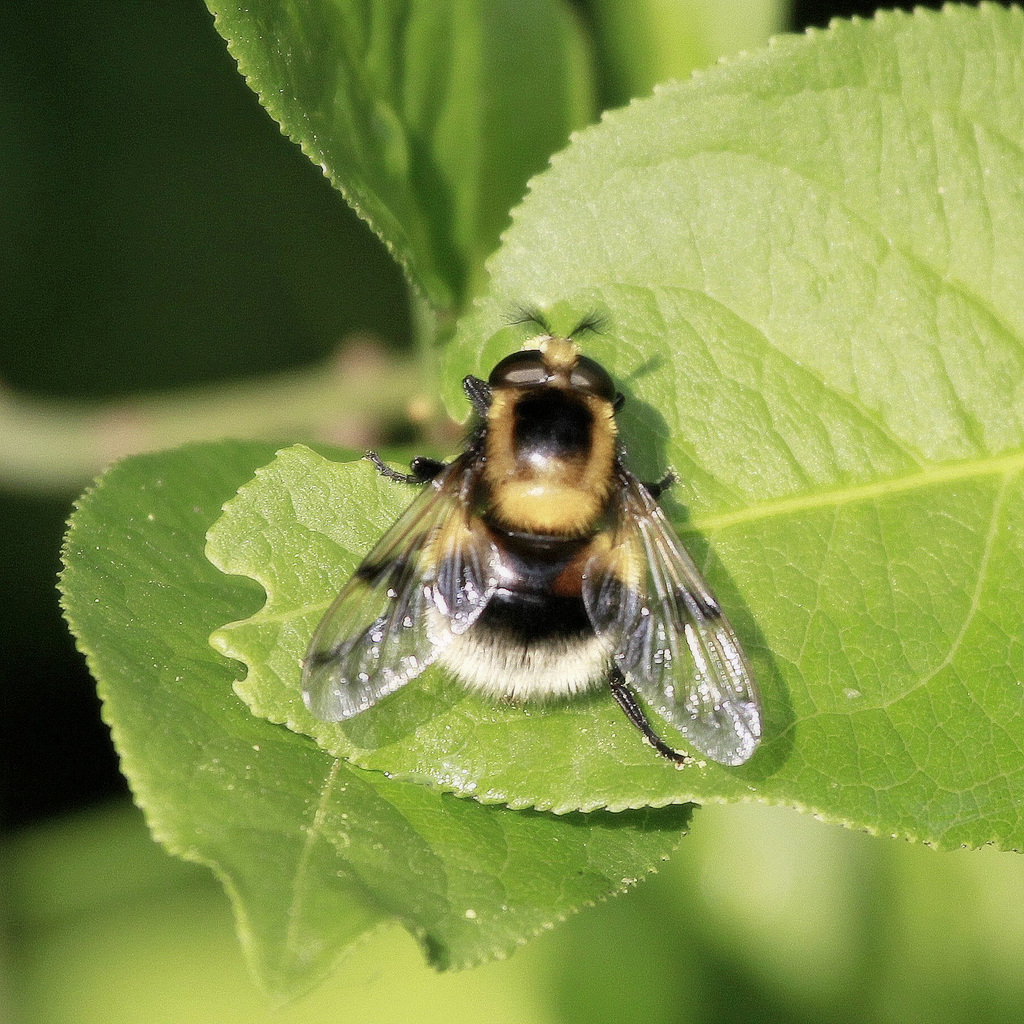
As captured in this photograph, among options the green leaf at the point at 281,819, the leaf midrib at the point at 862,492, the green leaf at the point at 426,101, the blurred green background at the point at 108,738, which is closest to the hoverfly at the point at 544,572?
the leaf midrib at the point at 862,492

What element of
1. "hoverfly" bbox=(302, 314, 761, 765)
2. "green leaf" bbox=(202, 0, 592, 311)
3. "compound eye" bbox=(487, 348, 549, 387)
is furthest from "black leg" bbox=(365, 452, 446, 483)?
"green leaf" bbox=(202, 0, 592, 311)

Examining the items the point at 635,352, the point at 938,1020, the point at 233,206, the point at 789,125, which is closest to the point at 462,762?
the point at 635,352

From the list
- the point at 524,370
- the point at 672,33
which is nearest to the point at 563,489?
the point at 524,370

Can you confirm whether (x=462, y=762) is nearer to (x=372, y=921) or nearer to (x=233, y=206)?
(x=372, y=921)

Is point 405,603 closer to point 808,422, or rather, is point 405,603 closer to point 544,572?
point 544,572

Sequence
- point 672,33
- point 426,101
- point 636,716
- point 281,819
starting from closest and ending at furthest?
point 281,819
point 636,716
point 426,101
point 672,33

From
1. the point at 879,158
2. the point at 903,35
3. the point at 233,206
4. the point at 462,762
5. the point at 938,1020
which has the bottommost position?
the point at 938,1020
